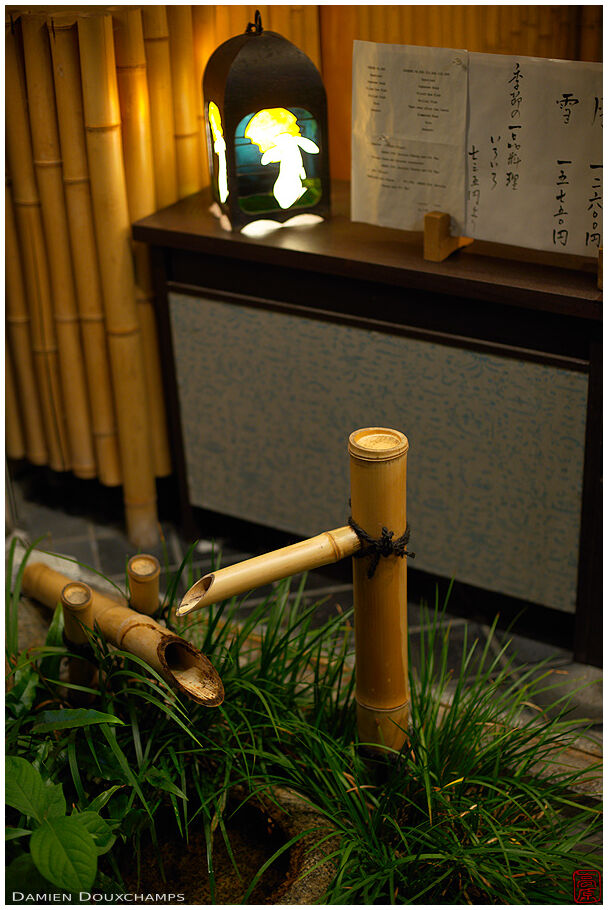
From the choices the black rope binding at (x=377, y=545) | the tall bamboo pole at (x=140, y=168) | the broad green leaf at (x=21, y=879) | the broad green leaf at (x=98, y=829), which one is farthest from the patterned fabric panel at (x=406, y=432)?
the broad green leaf at (x=21, y=879)

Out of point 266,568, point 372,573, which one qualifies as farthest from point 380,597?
point 266,568

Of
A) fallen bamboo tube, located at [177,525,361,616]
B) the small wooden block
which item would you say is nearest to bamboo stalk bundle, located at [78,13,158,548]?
the small wooden block

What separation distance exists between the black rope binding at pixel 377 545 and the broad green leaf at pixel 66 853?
2.22 ft

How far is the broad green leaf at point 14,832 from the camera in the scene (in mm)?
1732

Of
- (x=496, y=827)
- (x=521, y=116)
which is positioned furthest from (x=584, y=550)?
(x=521, y=116)

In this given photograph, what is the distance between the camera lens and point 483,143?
248 centimetres

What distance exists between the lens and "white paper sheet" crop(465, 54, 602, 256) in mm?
2334

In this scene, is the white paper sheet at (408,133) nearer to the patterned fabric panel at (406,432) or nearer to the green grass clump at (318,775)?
the patterned fabric panel at (406,432)

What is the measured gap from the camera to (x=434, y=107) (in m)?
2.51

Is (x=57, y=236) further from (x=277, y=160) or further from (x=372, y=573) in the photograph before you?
(x=372, y=573)

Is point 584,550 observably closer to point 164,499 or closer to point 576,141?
point 576,141

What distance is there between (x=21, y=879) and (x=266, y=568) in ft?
2.18

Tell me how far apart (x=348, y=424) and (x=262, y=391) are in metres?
0.28

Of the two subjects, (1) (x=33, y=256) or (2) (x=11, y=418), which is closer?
(1) (x=33, y=256)
